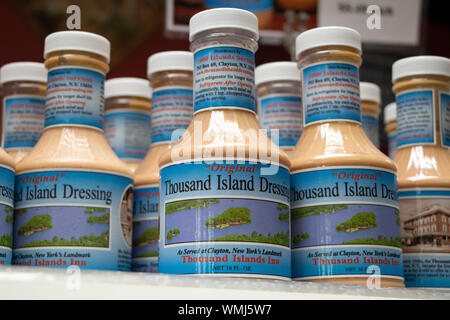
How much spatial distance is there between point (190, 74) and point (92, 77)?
162 millimetres

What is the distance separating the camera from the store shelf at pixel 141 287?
0.58m

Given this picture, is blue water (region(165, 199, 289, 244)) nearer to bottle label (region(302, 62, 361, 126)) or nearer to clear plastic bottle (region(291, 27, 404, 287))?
clear plastic bottle (region(291, 27, 404, 287))

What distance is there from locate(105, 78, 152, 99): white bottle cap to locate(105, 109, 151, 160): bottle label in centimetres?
3

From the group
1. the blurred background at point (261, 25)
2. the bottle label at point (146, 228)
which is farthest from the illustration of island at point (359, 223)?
the blurred background at point (261, 25)

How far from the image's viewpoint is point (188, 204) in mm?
745

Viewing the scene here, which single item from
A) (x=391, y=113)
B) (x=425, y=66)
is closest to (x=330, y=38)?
(x=425, y=66)

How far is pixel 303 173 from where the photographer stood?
828mm

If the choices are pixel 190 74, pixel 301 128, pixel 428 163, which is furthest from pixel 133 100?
pixel 428 163

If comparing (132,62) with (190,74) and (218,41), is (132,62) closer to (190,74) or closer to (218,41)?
(190,74)

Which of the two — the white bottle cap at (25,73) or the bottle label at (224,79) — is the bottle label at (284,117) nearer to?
the bottle label at (224,79)

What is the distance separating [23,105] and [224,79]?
0.32 m

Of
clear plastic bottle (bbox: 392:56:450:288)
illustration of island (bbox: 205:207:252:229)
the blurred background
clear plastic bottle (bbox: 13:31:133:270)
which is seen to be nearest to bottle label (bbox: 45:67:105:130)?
clear plastic bottle (bbox: 13:31:133:270)
